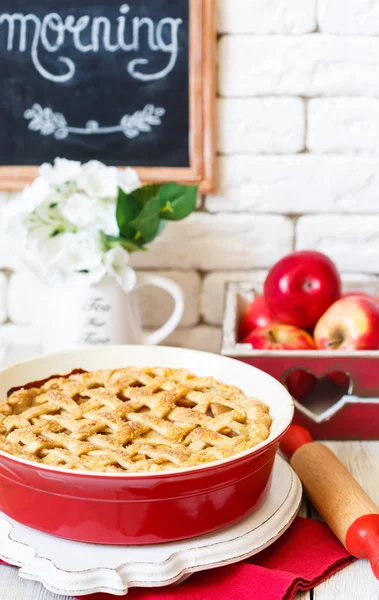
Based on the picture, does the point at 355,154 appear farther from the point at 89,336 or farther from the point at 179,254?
the point at 89,336

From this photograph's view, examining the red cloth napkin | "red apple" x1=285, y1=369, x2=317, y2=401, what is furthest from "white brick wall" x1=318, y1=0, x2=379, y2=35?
the red cloth napkin

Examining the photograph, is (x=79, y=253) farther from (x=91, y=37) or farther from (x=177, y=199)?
(x=91, y=37)

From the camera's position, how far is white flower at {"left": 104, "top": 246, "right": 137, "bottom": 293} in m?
1.07

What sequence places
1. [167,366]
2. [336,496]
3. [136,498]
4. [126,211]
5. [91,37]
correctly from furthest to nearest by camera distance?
[91,37] < [126,211] < [167,366] < [336,496] < [136,498]

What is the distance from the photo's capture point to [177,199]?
112 centimetres

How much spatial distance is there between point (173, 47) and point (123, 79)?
0.10 m

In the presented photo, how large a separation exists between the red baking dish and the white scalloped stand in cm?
1

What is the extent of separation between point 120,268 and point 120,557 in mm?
515

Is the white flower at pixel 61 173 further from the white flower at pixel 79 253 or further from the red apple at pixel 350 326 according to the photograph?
the red apple at pixel 350 326

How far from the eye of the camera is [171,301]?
4.34 ft

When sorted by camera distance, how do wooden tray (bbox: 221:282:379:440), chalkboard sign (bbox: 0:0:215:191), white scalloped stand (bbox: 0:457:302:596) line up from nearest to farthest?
1. white scalloped stand (bbox: 0:457:302:596)
2. wooden tray (bbox: 221:282:379:440)
3. chalkboard sign (bbox: 0:0:215:191)

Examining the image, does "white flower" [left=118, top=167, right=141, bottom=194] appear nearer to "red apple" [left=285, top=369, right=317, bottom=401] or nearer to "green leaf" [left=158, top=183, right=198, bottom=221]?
"green leaf" [left=158, top=183, right=198, bottom=221]

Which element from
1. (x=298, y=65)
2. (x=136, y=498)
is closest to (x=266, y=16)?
(x=298, y=65)

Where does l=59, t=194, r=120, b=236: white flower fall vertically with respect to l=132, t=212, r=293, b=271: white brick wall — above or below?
above
